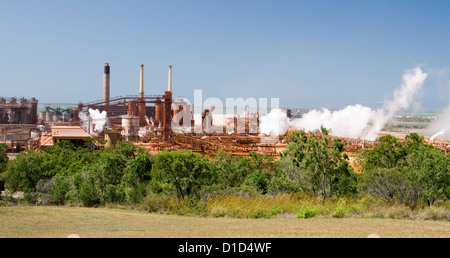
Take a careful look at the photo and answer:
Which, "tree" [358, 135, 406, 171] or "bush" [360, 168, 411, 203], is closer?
"bush" [360, 168, 411, 203]

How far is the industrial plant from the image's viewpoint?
3966 centimetres

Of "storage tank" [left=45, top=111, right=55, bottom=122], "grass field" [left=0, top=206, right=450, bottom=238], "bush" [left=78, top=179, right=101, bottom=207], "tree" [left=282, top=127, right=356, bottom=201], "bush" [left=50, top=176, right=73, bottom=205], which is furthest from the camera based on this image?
"storage tank" [left=45, top=111, right=55, bottom=122]

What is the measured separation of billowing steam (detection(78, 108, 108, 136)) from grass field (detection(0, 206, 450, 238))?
41.2m

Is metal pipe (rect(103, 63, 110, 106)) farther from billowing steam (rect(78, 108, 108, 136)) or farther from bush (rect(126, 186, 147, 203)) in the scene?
bush (rect(126, 186, 147, 203))

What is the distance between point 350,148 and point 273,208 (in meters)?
26.9

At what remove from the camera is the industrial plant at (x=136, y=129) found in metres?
39.7

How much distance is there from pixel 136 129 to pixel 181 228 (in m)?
41.1

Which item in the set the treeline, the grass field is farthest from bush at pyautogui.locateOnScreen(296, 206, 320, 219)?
the treeline

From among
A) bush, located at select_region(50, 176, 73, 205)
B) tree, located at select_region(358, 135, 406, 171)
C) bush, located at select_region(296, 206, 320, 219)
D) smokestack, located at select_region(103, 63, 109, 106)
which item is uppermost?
smokestack, located at select_region(103, 63, 109, 106)

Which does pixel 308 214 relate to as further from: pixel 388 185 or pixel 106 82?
pixel 106 82

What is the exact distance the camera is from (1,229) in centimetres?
1005

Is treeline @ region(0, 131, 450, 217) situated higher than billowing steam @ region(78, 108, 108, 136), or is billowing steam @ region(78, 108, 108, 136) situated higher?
billowing steam @ region(78, 108, 108, 136)
